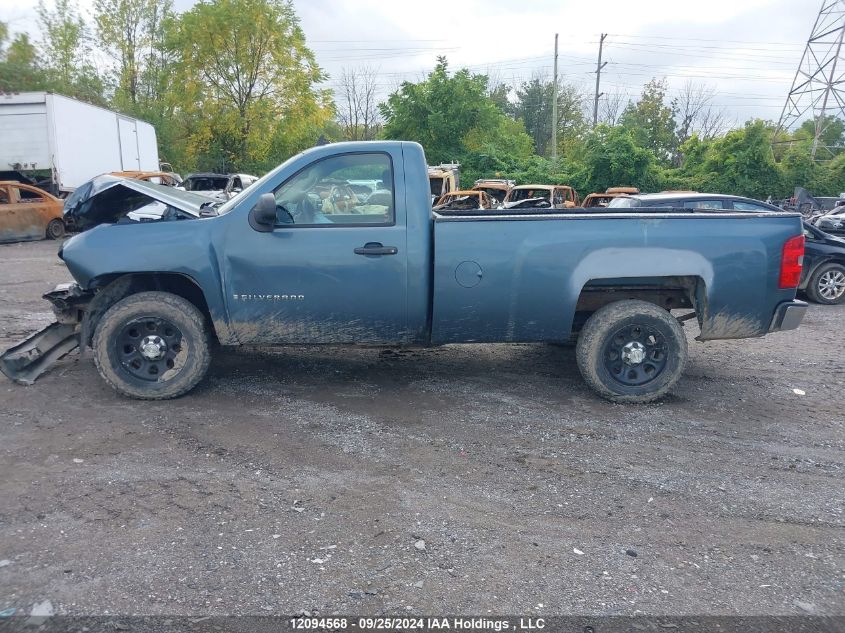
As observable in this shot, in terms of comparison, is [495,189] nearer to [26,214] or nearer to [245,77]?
[26,214]

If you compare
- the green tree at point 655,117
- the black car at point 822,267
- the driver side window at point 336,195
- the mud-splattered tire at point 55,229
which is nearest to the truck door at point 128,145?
the mud-splattered tire at point 55,229

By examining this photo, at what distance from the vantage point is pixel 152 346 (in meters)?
5.27

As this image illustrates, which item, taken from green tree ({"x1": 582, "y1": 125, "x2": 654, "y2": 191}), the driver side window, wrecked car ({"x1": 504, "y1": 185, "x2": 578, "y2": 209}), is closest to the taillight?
the driver side window

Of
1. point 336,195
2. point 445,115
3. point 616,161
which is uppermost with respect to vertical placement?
point 445,115

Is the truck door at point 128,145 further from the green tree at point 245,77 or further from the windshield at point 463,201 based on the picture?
the windshield at point 463,201

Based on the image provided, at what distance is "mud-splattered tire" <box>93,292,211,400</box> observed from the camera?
520cm

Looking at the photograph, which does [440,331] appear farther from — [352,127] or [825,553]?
[352,127]

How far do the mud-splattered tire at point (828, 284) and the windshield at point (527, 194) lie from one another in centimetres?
880

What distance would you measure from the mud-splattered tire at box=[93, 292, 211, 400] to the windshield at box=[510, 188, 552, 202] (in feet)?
47.6

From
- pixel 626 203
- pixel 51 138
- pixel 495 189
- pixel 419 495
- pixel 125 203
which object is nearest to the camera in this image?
pixel 419 495

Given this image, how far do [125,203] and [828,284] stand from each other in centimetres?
1031

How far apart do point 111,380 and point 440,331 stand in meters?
2.66

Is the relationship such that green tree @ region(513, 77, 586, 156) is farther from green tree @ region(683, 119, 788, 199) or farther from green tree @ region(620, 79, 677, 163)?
green tree @ region(683, 119, 788, 199)

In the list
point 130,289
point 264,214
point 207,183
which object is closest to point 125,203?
point 130,289
